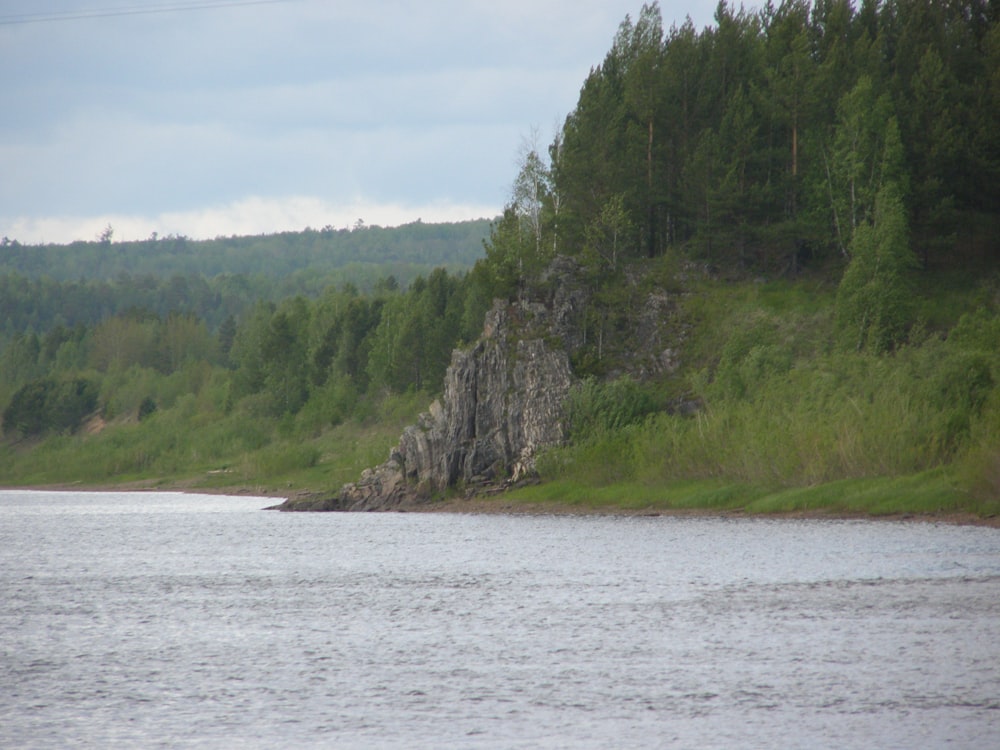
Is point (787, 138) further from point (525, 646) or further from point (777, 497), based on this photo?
point (525, 646)

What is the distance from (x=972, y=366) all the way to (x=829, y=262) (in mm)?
37676

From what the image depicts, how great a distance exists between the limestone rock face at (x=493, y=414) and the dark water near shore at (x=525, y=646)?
38.0 meters

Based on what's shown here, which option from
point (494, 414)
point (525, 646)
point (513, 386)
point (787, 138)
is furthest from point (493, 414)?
point (525, 646)

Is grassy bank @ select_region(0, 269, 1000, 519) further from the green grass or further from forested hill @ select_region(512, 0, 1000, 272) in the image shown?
forested hill @ select_region(512, 0, 1000, 272)

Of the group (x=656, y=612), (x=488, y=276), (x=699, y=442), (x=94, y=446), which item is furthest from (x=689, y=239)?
(x=94, y=446)

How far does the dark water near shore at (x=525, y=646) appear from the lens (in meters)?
21.2

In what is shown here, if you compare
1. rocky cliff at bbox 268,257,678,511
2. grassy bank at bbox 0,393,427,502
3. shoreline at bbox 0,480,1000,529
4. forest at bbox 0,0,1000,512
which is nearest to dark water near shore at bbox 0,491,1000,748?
shoreline at bbox 0,480,1000,529

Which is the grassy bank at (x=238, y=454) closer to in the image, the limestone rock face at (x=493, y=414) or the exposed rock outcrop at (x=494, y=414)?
the exposed rock outcrop at (x=494, y=414)

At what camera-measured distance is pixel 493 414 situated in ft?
332

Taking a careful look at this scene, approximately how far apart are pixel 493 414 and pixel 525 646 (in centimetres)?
7086

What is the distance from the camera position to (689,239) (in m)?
115

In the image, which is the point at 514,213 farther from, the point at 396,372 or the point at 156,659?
the point at 156,659

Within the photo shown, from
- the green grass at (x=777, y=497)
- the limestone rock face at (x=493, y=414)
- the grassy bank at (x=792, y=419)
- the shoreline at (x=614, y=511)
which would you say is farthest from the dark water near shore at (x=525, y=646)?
the limestone rock face at (x=493, y=414)

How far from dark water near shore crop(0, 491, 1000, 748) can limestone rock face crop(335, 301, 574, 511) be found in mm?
37995
